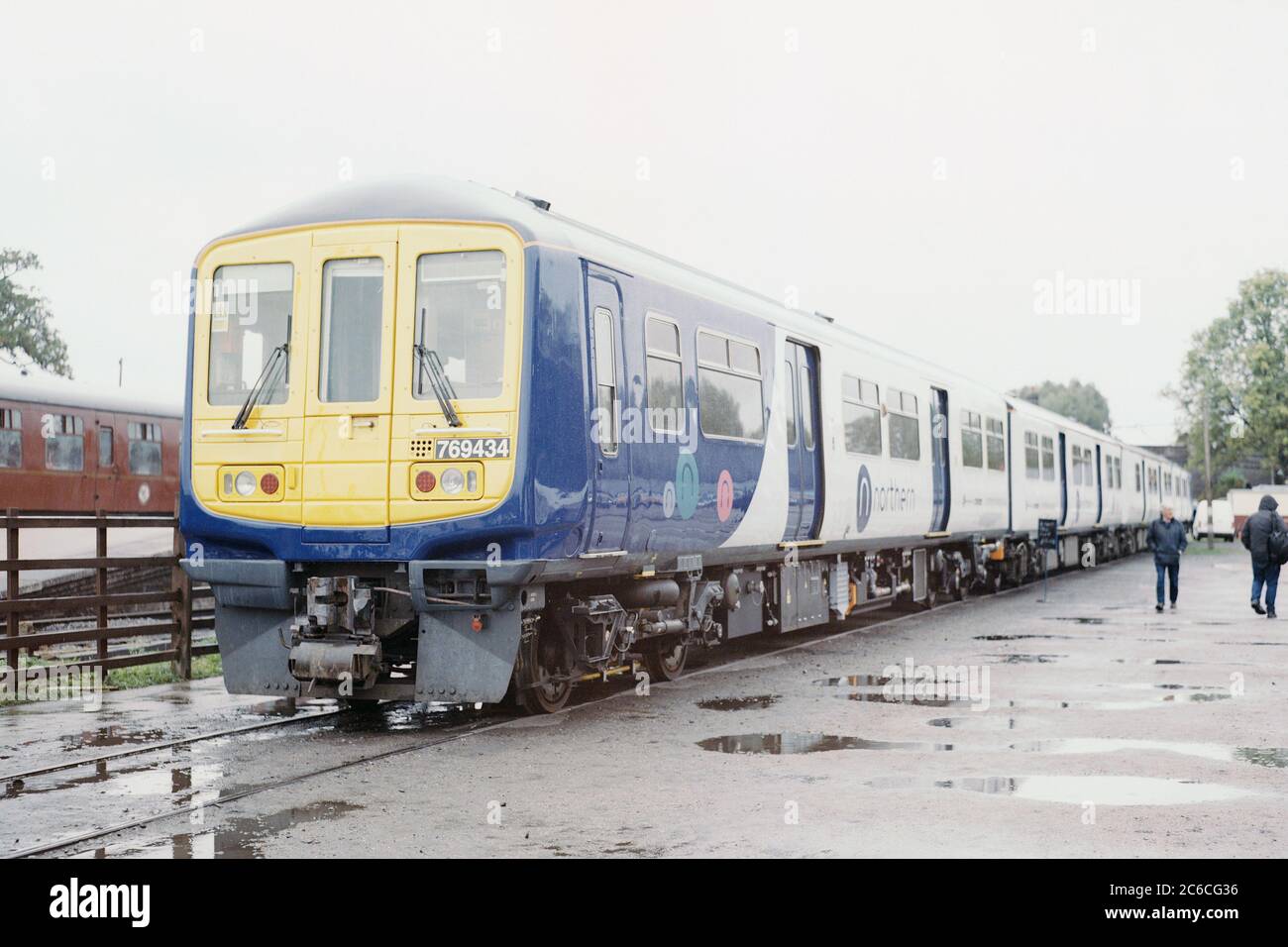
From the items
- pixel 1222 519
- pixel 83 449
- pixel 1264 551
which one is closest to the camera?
pixel 1264 551

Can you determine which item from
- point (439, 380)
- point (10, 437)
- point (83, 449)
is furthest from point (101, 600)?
point (83, 449)

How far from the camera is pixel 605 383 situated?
10.3 meters

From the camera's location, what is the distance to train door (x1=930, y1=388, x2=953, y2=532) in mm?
20328

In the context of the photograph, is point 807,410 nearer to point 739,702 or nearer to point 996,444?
point 739,702

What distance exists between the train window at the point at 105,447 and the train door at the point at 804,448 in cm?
1599

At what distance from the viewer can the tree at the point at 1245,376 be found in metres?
70.8

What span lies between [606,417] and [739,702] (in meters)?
2.60

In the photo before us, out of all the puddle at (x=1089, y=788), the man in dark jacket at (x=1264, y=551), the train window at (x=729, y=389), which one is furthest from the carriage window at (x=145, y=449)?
the puddle at (x=1089, y=788)

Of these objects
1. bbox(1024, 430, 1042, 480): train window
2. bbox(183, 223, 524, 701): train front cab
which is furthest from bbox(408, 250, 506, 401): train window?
bbox(1024, 430, 1042, 480): train window

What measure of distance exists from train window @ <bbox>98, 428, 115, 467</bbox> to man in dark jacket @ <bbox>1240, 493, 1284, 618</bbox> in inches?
755
